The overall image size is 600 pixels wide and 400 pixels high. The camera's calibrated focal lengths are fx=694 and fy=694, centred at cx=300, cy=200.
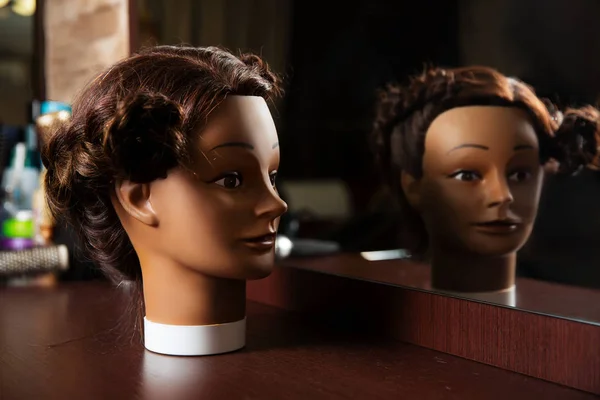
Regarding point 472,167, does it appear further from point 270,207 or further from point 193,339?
point 193,339

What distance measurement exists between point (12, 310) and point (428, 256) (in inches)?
25.6

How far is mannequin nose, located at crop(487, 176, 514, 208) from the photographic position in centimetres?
89

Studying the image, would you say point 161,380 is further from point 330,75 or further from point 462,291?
point 330,75

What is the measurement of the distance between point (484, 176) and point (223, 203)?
358 millimetres

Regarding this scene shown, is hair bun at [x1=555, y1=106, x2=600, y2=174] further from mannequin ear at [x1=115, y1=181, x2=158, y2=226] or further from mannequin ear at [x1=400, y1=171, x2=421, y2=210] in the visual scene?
mannequin ear at [x1=115, y1=181, x2=158, y2=226]

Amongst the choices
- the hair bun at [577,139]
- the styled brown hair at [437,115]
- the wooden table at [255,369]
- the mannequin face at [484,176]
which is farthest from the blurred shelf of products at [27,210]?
the hair bun at [577,139]

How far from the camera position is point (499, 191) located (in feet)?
2.94

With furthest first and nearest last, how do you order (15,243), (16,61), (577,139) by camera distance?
(16,61) → (15,243) → (577,139)

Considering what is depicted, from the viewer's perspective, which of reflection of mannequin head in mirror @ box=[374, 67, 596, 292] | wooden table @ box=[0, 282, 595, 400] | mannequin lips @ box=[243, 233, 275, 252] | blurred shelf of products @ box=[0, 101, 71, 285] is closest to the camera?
wooden table @ box=[0, 282, 595, 400]

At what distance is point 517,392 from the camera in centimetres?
69

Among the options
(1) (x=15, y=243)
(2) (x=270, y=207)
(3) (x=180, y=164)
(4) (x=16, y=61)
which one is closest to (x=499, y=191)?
(2) (x=270, y=207)

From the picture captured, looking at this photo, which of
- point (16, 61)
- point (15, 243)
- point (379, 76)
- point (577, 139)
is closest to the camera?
point (577, 139)

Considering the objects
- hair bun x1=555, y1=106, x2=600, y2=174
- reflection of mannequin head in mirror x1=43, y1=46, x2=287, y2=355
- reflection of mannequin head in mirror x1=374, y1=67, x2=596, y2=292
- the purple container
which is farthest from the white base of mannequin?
the purple container

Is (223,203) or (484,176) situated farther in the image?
(484,176)
